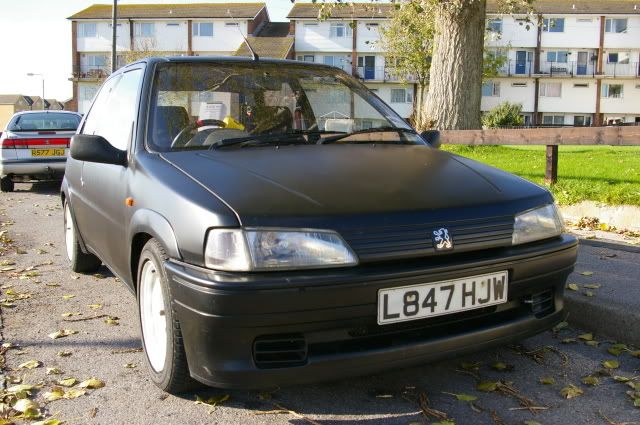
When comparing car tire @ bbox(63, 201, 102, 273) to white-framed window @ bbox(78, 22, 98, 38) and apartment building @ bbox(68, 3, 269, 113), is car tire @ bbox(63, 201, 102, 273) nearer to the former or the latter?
apartment building @ bbox(68, 3, 269, 113)

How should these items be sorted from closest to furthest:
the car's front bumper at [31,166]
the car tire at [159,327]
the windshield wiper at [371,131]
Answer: the car tire at [159,327] → the windshield wiper at [371,131] → the car's front bumper at [31,166]

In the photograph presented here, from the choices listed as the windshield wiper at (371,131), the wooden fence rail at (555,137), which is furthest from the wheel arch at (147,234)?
the wooden fence rail at (555,137)

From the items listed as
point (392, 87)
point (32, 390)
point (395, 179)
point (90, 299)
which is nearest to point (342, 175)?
point (395, 179)

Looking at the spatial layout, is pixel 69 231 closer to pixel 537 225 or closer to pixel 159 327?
pixel 159 327

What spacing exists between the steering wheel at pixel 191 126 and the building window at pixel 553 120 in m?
58.0

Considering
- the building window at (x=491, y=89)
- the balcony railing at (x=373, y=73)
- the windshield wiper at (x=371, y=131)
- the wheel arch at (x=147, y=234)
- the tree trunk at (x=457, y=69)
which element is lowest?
the wheel arch at (x=147, y=234)

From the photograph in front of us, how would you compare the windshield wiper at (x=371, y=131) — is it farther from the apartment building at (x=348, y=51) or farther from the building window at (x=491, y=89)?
the building window at (x=491, y=89)

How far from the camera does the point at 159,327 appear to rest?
2926 mm

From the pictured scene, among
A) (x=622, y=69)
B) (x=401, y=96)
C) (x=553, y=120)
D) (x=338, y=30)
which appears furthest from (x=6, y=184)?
(x=622, y=69)

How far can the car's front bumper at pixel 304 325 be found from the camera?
2266mm

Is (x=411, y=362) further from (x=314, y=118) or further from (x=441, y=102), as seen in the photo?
(x=441, y=102)

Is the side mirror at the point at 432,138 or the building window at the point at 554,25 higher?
the building window at the point at 554,25

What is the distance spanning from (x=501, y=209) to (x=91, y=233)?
2.70m

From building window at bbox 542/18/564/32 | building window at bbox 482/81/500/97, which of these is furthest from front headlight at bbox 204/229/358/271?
building window at bbox 542/18/564/32
